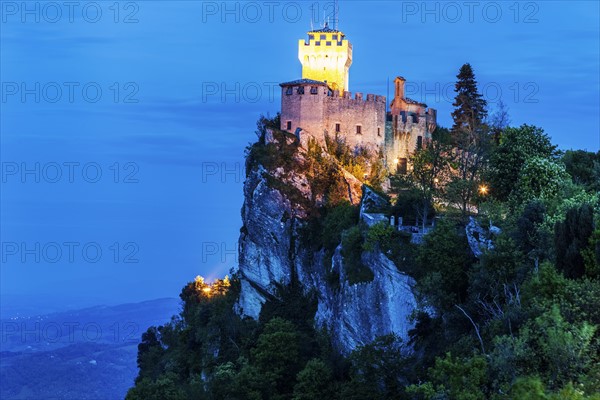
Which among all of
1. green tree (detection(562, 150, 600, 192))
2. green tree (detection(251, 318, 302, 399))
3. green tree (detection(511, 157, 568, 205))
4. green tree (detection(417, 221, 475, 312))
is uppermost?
green tree (detection(562, 150, 600, 192))

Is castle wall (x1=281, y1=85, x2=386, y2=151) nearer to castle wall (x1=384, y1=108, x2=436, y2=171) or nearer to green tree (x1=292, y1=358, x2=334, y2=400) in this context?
castle wall (x1=384, y1=108, x2=436, y2=171)

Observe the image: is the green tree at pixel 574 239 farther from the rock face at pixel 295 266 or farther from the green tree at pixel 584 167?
the rock face at pixel 295 266

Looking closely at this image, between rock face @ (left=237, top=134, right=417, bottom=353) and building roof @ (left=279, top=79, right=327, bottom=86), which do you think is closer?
rock face @ (left=237, top=134, right=417, bottom=353)

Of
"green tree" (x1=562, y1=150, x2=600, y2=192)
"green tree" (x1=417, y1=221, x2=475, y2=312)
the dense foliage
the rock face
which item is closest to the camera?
the dense foliage

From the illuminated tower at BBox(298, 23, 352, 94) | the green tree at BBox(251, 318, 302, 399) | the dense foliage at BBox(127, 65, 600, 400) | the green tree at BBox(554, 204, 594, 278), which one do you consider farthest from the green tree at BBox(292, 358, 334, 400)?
the illuminated tower at BBox(298, 23, 352, 94)

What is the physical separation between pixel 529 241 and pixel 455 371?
1332cm

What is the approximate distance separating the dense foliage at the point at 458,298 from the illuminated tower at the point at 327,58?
21.7ft

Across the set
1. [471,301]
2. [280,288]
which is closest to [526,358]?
[471,301]

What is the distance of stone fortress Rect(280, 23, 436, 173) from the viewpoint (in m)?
76.6

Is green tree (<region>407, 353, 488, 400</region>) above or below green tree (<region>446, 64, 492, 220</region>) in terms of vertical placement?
below

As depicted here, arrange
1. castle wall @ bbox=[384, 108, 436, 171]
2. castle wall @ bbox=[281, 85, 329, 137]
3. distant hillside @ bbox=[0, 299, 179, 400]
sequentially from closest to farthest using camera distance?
castle wall @ bbox=[281, 85, 329, 137] < castle wall @ bbox=[384, 108, 436, 171] < distant hillside @ bbox=[0, 299, 179, 400]

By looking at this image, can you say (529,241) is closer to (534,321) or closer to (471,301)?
(471,301)

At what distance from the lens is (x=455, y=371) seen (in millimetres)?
40531

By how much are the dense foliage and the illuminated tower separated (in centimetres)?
662
